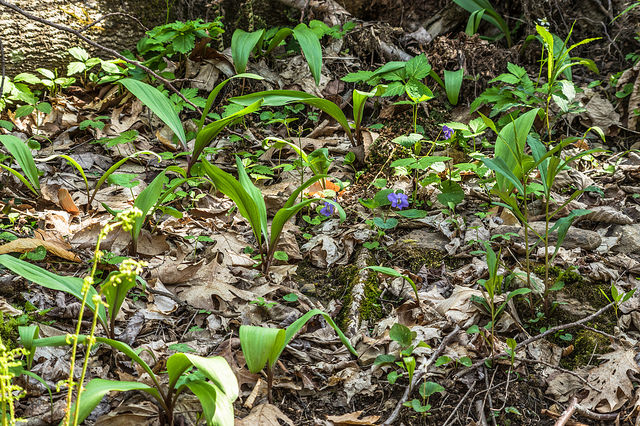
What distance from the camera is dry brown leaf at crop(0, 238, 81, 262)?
208 centimetres

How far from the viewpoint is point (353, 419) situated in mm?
1589

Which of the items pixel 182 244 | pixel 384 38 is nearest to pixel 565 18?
pixel 384 38

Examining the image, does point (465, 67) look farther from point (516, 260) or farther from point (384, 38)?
point (516, 260)

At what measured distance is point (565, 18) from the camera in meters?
3.79

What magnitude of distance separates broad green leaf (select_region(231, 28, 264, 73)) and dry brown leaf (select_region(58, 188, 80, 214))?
4.35ft

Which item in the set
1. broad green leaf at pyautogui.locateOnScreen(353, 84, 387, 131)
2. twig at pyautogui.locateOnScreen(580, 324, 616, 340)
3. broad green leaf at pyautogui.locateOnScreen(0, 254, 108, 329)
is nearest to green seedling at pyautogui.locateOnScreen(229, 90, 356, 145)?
broad green leaf at pyautogui.locateOnScreen(353, 84, 387, 131)

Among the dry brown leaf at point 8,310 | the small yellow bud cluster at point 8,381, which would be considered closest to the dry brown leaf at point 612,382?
the small yellow bud cluster at point 8,381

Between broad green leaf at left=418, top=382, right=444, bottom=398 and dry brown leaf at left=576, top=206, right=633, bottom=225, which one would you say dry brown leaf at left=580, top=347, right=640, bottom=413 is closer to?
broad green leaf at left=418, top=382, right=444, bottom=398

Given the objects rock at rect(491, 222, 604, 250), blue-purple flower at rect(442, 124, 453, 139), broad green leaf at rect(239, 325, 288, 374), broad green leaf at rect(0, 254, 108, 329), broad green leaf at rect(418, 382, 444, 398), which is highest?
broad green leaf at rect(0, 254, 108, 329)

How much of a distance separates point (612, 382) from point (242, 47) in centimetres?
274

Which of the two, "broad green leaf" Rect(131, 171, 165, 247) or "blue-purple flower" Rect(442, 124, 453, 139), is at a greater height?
"broad green leaf" Rect(131, 171, 165, 247)

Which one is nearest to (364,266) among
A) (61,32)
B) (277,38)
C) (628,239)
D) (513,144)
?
(513,144)

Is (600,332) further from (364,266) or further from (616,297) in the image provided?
(364,266)

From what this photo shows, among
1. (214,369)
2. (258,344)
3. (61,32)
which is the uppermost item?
(61,32)
